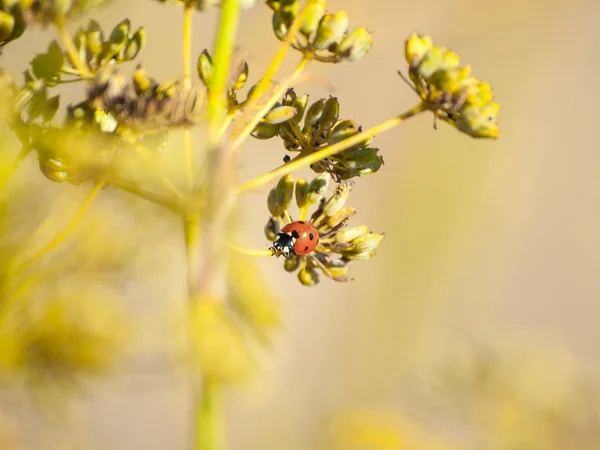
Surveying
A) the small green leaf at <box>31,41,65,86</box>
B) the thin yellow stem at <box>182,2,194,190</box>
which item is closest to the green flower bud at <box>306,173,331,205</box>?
the thin yellow stem at <box>182,2,194,190</box>

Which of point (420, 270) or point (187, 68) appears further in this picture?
point (420, 270)

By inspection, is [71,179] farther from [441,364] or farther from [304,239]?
[441,364]

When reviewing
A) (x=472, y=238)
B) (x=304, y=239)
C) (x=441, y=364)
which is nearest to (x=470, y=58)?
(x=472, y=238)

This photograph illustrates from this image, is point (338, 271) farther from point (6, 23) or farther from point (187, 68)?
point (6, 23)

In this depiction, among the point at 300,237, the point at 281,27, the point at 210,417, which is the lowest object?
the point at 210,417

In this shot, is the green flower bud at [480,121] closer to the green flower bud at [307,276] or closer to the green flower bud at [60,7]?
the green flower bud at [307,276]

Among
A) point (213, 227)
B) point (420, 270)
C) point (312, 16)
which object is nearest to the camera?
point (213, 227)

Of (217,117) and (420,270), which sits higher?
(217,117)

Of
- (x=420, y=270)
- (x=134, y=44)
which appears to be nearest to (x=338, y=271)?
(x=134, y=44)
